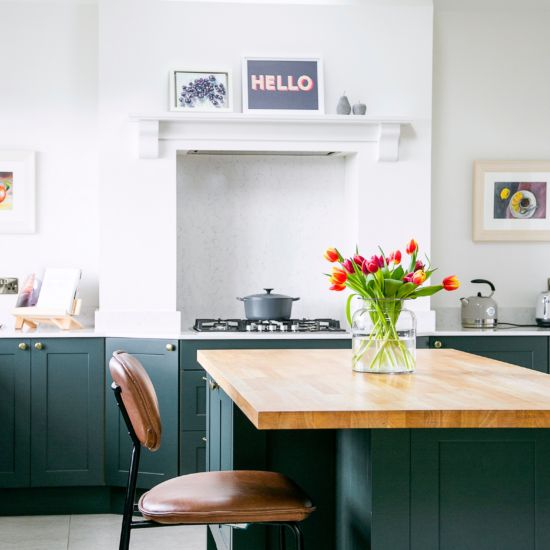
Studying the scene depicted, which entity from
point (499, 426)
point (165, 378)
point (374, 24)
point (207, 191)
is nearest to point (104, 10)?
point (207, 191)

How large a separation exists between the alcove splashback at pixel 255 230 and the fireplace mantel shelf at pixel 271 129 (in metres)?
0.38

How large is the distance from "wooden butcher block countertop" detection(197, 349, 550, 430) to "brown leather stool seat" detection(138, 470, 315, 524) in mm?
274

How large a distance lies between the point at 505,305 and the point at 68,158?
2847 mm

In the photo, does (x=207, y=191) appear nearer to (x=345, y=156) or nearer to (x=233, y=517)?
(x=345, y=156)

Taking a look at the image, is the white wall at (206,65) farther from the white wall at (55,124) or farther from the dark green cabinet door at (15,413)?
the dark green cabinet door at (15,413)

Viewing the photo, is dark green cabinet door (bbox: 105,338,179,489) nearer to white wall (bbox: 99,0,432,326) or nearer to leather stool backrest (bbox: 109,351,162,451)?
white wall (bbox: 99,0,432,326)

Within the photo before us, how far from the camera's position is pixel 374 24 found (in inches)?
152

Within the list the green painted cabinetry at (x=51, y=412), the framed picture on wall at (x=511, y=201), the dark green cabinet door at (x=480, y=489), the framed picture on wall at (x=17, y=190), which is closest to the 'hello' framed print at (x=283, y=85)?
A: the framed picture on wall at (x=511, y=201)

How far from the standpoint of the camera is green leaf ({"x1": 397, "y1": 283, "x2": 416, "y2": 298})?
1.96 meters

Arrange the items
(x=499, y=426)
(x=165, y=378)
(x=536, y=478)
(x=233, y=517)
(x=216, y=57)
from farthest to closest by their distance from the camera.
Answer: (x=216, y=57), (x=165, y=378), (x=233, y=517), (x=536, y=478), (x=499, y=426)

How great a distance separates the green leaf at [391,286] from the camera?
1.96 meters

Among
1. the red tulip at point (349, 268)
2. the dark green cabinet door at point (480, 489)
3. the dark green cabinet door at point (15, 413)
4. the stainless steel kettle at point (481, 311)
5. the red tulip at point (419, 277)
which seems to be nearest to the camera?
the dark green cabinet door at point (480, 489)

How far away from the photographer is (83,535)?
328 centimetres

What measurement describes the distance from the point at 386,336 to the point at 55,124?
2.88 meters
